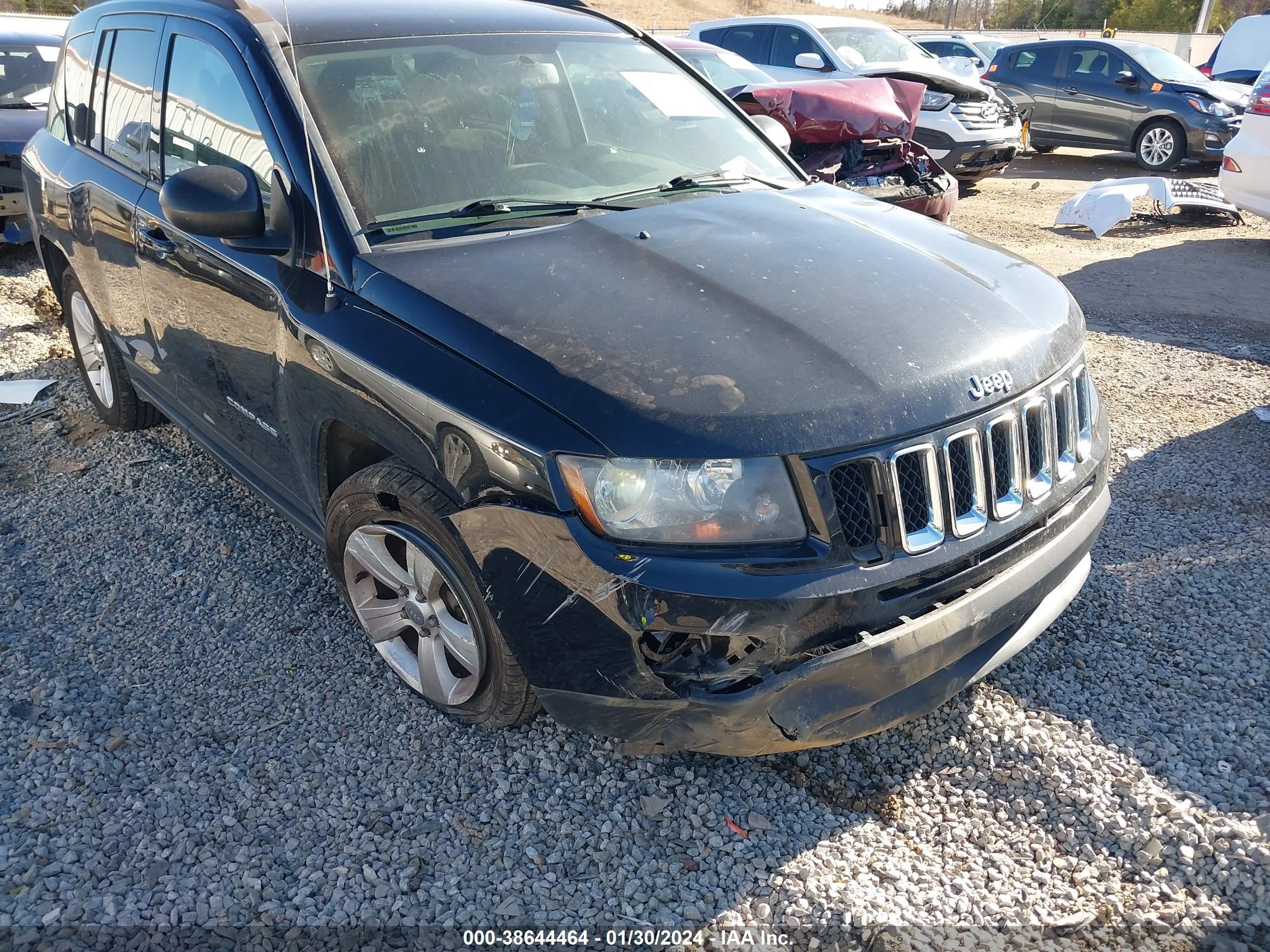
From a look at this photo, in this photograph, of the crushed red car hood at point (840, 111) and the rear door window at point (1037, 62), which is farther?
the rear door window at point (1037, 62)

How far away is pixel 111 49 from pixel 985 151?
928 cm

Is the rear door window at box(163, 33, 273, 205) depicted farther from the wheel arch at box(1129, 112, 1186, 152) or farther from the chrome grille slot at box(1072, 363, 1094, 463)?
the wheel arch at box(1129, 112, 1186, 152)

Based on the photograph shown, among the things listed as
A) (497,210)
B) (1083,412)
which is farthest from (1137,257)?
(497,210)

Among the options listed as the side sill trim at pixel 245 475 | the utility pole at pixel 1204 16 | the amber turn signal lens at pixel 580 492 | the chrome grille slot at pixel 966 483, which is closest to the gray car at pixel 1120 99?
the side sill trim at pixel 245 475

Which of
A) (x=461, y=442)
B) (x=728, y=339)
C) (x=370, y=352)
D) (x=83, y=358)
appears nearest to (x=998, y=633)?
(x=728, y=339)

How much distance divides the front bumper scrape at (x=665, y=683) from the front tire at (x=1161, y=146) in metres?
12.8

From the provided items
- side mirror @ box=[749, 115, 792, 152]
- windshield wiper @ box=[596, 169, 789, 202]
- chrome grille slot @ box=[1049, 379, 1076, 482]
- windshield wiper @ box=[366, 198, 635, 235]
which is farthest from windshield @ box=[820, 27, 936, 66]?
chrome grille slot @ box=[1049, 379, 1076, 482]

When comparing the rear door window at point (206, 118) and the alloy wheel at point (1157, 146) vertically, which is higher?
the rear door window at point (206, 118)

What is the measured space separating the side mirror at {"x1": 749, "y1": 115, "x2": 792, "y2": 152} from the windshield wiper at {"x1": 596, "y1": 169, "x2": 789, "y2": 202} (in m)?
0.42

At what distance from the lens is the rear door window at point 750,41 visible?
11477 millimetres

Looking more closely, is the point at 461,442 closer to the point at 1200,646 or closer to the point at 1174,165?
the point at 1200,646

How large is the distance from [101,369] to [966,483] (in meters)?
4.19

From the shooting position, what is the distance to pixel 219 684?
3014mm

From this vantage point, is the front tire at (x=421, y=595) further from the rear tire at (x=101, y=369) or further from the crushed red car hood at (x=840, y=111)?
the crushed red car hood at (x=840, y=111)
